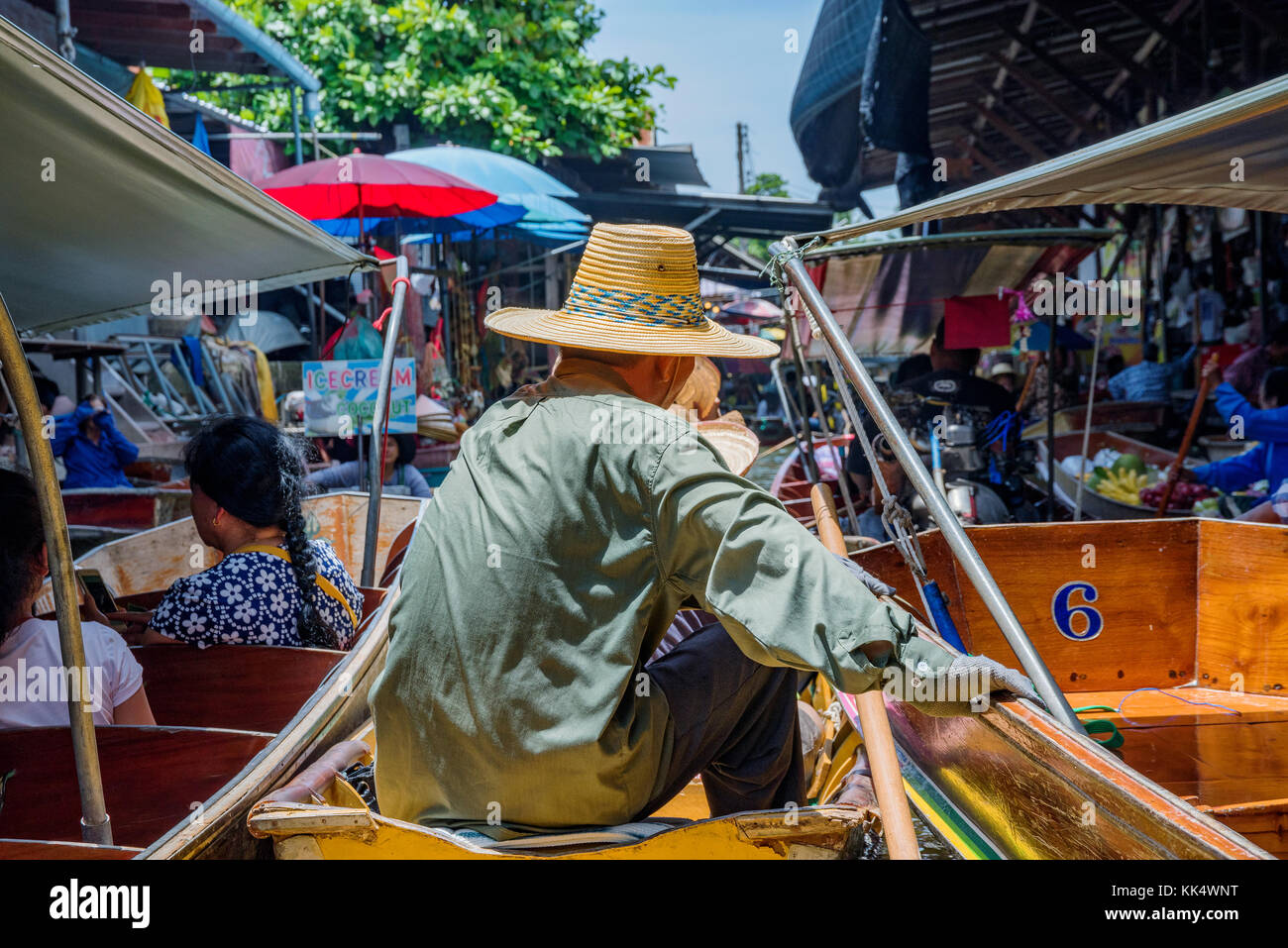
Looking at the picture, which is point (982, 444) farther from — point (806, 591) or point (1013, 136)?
point (1013, 136)

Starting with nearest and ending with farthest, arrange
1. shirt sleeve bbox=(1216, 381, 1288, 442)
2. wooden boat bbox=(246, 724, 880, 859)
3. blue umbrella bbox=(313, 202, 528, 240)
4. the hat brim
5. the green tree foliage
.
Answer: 1. wooden boat bbox=(246, 724, 880, 859)
2. the hat brim
3. shirt sleeve bbox=(1216, 381, 1288, 442)
4. blue umbrella bbox=(313, 202, 528, 240)
5. the green tree foliage

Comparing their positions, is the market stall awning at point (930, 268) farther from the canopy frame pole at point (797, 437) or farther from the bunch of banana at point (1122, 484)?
the bunch of banana at point (1122, 484)

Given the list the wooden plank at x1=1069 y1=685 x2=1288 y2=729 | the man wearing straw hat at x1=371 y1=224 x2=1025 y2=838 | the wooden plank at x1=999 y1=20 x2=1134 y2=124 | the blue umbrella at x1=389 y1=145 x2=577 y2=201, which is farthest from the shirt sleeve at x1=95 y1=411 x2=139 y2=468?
the wooden plank at x1=999 y1=20 x2=1134 y2=124

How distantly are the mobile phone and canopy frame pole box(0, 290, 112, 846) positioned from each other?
1.43 m

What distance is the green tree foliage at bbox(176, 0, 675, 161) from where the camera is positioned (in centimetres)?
1212

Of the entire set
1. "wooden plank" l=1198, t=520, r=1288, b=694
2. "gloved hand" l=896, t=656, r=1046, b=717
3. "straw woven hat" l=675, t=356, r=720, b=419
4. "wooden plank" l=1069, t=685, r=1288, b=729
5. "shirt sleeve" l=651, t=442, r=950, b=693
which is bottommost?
"wooden plank" l=1069, t=685, r=1288, b=729

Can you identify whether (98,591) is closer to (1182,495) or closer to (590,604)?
(590,604)

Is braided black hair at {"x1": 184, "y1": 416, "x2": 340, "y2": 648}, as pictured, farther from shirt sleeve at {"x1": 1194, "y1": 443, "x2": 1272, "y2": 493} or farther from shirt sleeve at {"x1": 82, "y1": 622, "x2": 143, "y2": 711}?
shirt sleeve at {"x1": 1194, "y1": 443, "x2": 1272, "y2": 493}

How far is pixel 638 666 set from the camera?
1.85 meters

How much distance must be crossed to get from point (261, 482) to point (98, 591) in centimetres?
96

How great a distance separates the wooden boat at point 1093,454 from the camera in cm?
598

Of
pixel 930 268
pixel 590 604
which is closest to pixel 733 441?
pixel 590 604

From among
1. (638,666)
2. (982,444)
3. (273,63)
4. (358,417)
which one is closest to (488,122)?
(273,63)
